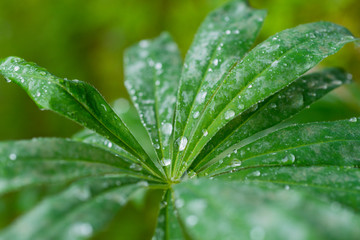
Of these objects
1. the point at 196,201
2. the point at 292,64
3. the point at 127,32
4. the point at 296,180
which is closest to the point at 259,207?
the point at 196,201

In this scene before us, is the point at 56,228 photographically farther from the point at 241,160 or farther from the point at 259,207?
the point at 241,160

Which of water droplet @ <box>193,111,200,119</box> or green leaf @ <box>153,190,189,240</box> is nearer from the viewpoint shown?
green leaf @ <box>153,190,189,240</box>

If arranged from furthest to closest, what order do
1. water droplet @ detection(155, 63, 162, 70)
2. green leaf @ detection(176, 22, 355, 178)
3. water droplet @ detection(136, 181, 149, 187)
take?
1. water droplet @ detection(155, 63, 162, 70)
2. green leaf @ detection(176, 22, 355, 178)
3. water droplet @ detection(136, 181, 149, 187)

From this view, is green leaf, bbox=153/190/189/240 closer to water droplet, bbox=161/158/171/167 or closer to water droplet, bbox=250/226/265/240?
water droplet, bbox=161/158/171/167

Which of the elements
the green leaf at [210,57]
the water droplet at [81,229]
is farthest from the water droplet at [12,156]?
the green leaf at [210,57]

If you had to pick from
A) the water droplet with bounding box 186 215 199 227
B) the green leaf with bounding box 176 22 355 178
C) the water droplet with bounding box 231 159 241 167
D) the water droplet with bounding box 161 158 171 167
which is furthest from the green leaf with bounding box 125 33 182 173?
the water droplet with bounding box 186 215 199 227

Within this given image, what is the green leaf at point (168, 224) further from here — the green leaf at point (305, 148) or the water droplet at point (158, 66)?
the water droplet at point (158, 66)

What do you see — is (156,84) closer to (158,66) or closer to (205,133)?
(158,66)

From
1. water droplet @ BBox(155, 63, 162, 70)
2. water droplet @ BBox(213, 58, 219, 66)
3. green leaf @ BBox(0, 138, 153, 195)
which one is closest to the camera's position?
green leaf @ BBox(0, 138, 153, 195)

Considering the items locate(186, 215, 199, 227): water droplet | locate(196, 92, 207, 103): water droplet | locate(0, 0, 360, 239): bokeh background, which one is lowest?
locate(186, 215, 199, 227): water droplet
